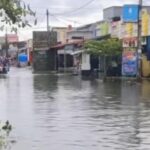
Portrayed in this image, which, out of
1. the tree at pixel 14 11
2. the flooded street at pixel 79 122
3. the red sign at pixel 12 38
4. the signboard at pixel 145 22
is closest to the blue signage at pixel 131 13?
the signboard at pixel 145 22

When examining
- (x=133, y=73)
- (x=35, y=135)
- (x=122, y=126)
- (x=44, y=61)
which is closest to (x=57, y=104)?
(x=122, y=126)

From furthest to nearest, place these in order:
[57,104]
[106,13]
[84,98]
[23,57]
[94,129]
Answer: [23,57], [106,13], [84,98], [57,104], [94,129]

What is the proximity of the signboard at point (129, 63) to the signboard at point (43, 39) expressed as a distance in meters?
36.0

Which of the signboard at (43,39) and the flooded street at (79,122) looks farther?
the signboard at (43,39)

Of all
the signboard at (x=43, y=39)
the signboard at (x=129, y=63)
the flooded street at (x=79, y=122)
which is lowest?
the flooded street at (x=79, y=122)

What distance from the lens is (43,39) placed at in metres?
83.3

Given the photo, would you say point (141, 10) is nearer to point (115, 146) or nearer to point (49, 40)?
point (115, 146)

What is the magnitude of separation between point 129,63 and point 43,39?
130ft

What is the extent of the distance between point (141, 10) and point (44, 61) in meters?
34.7

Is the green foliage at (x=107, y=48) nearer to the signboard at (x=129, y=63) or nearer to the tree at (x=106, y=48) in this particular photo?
the tree at (x=106, y=48)

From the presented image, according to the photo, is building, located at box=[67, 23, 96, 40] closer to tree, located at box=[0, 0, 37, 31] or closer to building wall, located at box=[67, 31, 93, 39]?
building wall, located at box=[67, 31, 93, 39]

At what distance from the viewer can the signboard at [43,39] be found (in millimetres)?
81969

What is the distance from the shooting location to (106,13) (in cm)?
5884

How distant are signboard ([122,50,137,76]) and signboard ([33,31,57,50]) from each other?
36.0 m
